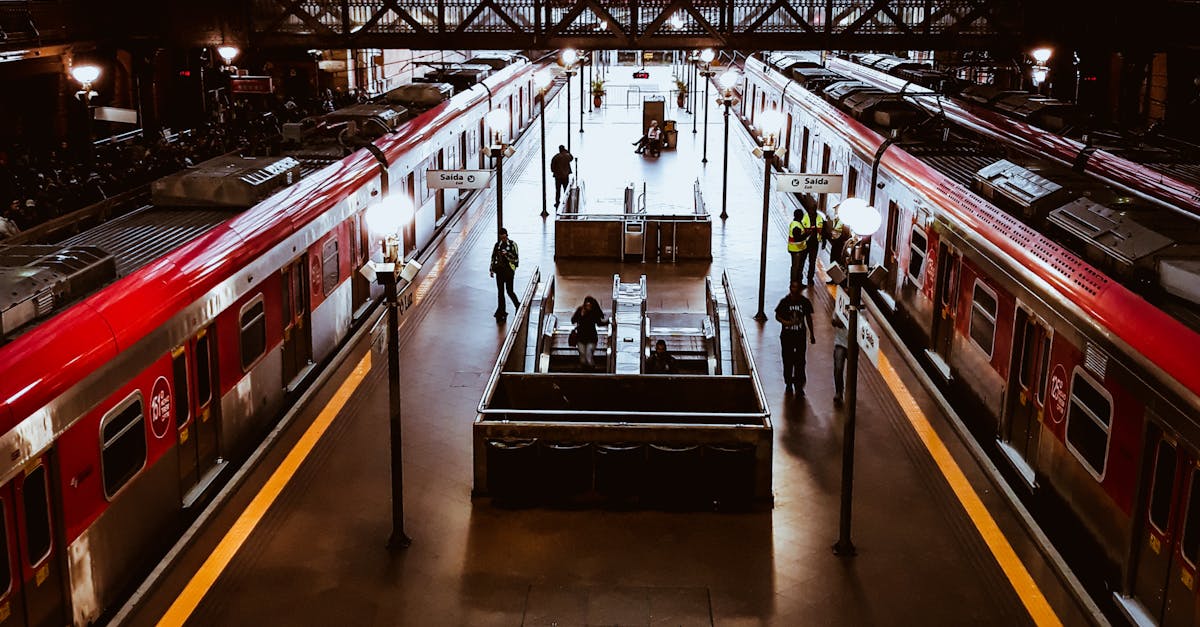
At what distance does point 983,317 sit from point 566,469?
5014mm

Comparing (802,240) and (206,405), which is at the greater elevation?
(802,240)

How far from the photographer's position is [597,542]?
1061 cm

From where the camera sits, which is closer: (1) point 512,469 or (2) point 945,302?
(1) point 512,469

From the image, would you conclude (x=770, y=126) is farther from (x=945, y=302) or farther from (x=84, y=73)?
(x=84, y=73)

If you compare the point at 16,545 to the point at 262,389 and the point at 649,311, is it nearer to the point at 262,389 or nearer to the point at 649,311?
the point at 262,389

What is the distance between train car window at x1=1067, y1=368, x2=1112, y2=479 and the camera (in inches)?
354

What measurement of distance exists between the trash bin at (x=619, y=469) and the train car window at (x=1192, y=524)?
5.01 metres

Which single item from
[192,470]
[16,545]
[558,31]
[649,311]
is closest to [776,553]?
[192,470]

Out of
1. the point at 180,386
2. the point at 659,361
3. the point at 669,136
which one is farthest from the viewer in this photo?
the point at 669,136

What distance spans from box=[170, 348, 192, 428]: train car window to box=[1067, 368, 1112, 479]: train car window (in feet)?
25.1

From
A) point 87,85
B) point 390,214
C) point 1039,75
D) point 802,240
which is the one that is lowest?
point 802,240

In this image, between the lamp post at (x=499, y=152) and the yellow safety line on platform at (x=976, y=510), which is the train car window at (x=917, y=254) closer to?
the yellow safety line on platform at (x=976, y=510)

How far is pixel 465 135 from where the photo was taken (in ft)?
89.0

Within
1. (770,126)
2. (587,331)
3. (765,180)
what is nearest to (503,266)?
(587,331)
